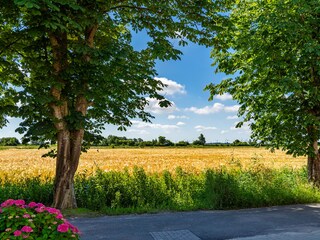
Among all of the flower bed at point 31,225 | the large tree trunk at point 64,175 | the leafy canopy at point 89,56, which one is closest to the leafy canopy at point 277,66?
the leafy canopy at point 89,56

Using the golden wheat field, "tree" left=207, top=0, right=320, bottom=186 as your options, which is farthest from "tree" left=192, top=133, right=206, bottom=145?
"tree" left=207, top=0, right=320, bottom=186

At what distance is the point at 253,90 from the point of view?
12.1 metres

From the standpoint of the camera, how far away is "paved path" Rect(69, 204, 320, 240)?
271 inches

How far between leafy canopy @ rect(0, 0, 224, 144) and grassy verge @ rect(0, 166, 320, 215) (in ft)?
6.38

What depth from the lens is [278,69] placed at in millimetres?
11156

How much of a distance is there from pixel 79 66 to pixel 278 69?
6755 millimetres

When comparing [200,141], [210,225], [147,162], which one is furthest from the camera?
[200,141]

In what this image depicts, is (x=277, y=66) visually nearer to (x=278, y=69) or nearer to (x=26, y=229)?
(x=278, y=69)

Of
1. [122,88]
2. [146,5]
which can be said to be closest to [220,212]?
[122,88]

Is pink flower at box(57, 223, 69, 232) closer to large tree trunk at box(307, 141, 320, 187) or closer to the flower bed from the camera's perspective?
the flower bed

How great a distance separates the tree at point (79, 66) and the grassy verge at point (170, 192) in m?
1.13

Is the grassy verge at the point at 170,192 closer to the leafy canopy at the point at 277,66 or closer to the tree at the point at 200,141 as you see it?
the leafy canopy at the point at 277,66

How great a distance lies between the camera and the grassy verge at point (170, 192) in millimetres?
10188

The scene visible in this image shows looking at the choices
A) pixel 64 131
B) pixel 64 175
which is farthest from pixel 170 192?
pixel 64 131
